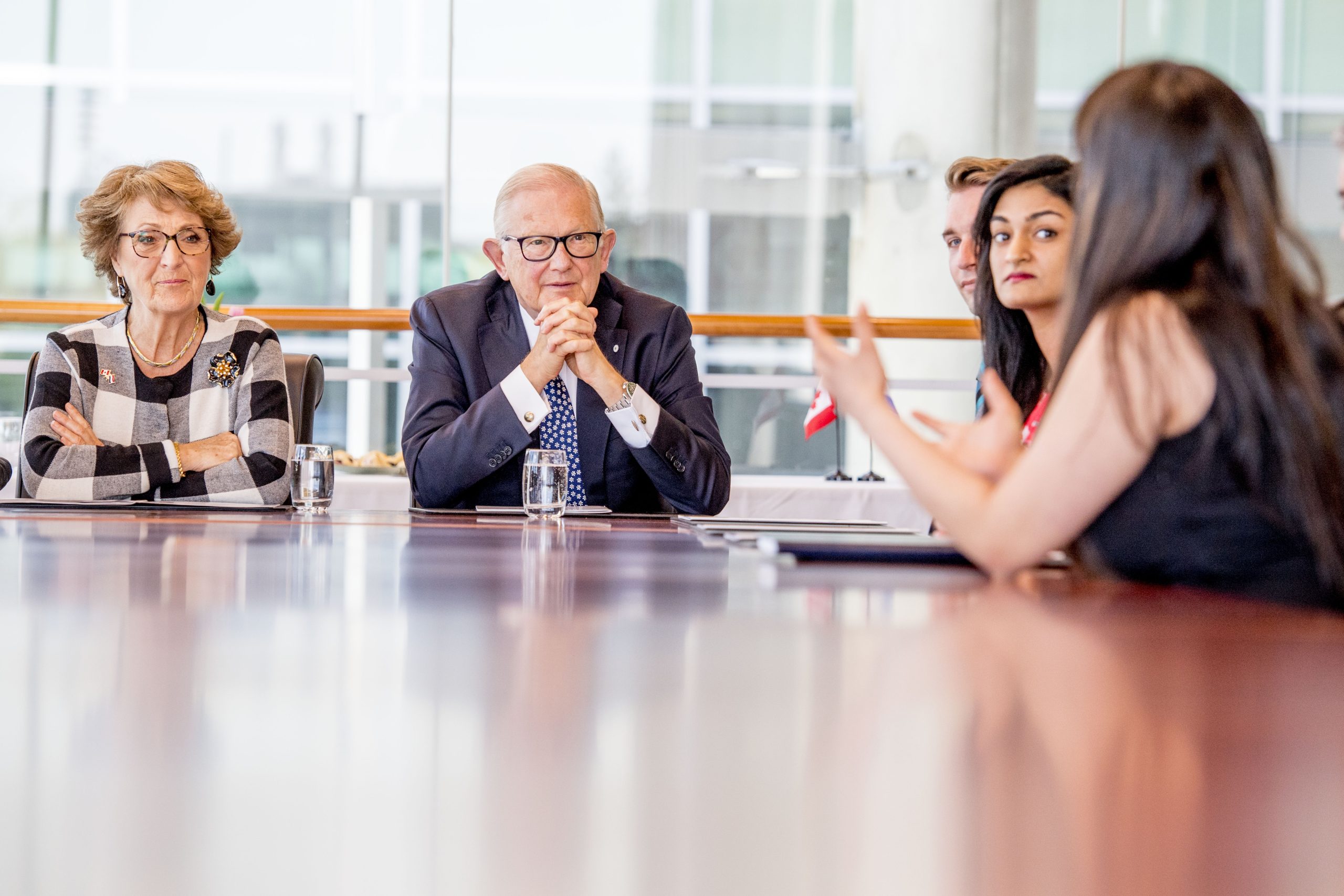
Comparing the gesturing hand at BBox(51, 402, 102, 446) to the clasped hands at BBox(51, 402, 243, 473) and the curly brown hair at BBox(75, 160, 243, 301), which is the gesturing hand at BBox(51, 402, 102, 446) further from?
the curly brown hair at BBox(75, 160, 243, 301)

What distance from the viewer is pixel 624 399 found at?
196 centimetres

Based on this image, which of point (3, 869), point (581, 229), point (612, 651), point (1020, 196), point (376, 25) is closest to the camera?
point (3, 869)

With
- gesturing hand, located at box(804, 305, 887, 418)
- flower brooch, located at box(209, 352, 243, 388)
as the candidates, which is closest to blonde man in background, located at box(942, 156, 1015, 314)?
gesturing hand, located at box(804, 305, 887, 418)

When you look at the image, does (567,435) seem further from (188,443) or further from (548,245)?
(188,443)

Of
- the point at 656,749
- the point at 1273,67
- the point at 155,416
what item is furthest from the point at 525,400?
the point at 1273,67

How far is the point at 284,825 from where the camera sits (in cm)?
27

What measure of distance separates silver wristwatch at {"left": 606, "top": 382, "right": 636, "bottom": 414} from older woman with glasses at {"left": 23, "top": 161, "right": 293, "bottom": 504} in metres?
0.55

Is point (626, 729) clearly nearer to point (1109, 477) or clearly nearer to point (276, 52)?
point (1109, 477)

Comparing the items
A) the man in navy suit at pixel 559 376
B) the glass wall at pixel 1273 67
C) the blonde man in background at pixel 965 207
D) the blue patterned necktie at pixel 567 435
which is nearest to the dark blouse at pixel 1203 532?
the man in navy suit at pixel 559 376

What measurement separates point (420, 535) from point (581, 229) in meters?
1.01

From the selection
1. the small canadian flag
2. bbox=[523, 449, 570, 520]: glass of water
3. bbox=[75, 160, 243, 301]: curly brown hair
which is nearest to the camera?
bbox=[523, 449, 570, 520]: glass of water

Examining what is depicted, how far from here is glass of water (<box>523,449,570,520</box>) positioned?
1681 mm

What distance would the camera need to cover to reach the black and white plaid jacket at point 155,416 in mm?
1926

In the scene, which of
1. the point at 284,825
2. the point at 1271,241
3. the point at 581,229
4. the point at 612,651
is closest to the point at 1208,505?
the point at 1271,241
